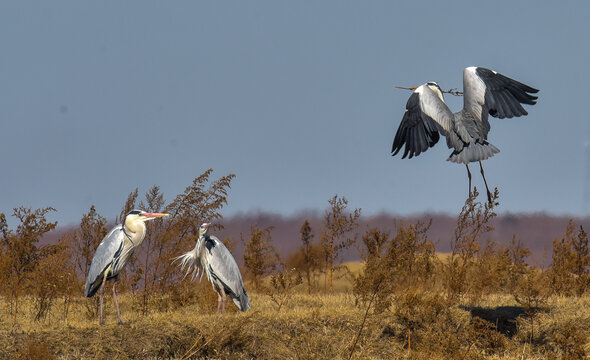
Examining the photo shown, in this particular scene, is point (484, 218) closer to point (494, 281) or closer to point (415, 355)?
point (494, 281)

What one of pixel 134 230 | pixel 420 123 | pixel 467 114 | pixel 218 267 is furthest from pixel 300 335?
pixel 467 114

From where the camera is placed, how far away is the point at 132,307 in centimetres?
1099

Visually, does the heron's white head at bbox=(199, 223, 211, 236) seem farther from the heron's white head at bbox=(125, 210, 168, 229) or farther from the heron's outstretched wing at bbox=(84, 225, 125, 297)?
the heron's outstretched wing at bbox=(84, 225, 125, 297)

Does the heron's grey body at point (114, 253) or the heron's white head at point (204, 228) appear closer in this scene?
the heron's grey body at point (114, 253)

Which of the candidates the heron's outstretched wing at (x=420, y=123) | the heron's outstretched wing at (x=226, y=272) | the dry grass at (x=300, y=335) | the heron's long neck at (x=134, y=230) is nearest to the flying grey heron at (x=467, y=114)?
the heron's outstretched wing at (x=420, y=123)

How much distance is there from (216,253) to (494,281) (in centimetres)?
481

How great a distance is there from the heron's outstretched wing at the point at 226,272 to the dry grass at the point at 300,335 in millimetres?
498

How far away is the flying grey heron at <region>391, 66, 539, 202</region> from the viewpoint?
933 cm

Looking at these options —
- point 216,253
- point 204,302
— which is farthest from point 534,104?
point 204,302

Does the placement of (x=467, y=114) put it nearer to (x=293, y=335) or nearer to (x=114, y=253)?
(x=293, y=335)

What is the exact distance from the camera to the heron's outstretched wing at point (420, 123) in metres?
9.78

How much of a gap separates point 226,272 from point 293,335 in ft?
5.25

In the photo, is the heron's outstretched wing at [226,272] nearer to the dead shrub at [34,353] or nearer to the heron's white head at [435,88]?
the dead shrub at [34,353]

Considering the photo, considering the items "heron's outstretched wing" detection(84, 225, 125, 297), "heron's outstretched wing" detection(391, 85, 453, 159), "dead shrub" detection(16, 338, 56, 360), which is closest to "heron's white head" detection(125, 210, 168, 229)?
"heron's outstretched wing" detection(84, 225, 125, 297)
